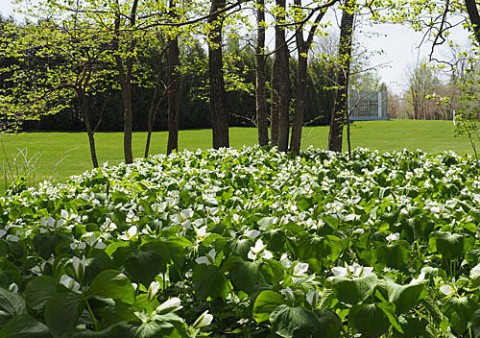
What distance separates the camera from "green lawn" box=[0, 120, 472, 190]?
1720 centimetres

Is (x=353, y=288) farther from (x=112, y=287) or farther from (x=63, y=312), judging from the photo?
(x=63, y=312)

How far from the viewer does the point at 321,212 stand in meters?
2.65

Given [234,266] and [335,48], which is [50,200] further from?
[335,48]

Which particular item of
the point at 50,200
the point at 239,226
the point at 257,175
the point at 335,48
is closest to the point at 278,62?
the point at 335,48

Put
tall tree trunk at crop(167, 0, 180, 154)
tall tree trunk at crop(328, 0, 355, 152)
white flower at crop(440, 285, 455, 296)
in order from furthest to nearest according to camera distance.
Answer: tall tree trunk at crop(167, 0, 180, 154)
tall tree trunk at crop(328, 0, 355, 152)
white flower at crop(440, 285, 455, 296)

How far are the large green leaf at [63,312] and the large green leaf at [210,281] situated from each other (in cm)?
43

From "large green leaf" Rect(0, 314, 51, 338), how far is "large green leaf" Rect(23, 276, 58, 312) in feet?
0.24

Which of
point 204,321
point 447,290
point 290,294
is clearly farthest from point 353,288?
point 204,321

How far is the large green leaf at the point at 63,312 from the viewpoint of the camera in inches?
46.9

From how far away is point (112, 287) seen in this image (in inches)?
51.8

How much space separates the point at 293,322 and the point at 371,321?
211 mm

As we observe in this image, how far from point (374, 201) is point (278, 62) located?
21.6ft

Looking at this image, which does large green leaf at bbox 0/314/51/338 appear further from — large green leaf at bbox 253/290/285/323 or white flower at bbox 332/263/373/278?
white flower at bbox 332/263/373/278

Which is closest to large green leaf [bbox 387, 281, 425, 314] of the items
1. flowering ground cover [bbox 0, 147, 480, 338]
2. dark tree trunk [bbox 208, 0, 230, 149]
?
flowering ground cover [bbox 0, 147, 480, 338]
